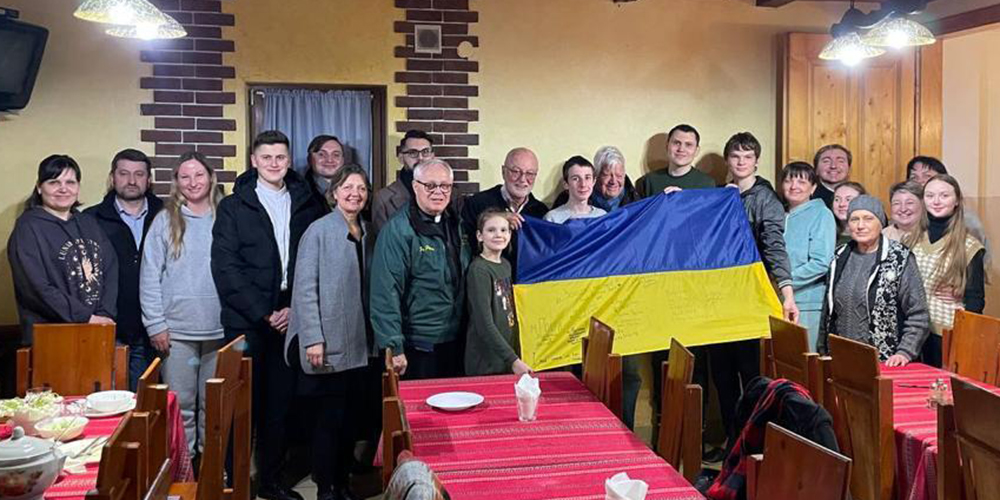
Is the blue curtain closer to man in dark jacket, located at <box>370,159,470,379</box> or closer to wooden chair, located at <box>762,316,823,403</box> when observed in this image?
man in dark jacket, located at <box>370,159,470,379</box>

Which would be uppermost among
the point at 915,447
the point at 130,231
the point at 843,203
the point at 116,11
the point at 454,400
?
the point at 116,11

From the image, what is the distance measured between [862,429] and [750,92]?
9.64ft

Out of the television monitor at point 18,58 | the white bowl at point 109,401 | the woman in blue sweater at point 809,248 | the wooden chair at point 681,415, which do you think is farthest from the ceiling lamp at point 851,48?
the television monitor at point 18,58

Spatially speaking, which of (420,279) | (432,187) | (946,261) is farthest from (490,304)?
(946,261)

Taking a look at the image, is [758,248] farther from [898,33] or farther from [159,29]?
[159,29]

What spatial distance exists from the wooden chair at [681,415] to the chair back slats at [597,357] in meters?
0.23

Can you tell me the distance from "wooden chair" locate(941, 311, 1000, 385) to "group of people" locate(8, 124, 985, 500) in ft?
0.39

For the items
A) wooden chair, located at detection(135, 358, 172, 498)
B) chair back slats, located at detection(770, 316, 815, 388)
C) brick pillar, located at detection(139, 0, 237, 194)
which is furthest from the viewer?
brick pillar, located at detection(139, 0, 237, 194)

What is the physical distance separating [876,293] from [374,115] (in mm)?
2790

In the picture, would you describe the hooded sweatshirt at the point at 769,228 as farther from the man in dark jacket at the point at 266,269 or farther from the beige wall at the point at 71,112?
the beige wall at the point at 71,112

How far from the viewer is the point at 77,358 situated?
3283 mm

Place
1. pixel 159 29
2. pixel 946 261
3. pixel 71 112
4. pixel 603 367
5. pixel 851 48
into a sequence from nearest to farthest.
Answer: pixel 603 367
pixel 159 29
pixel 851 48
pixel 946 261
pixel 71 112

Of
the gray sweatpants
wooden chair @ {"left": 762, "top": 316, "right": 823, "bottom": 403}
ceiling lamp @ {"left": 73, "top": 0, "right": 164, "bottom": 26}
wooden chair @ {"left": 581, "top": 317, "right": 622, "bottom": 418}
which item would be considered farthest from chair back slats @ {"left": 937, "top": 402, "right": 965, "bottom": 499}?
the gray sweatpants

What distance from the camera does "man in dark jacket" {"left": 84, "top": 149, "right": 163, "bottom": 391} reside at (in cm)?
399
